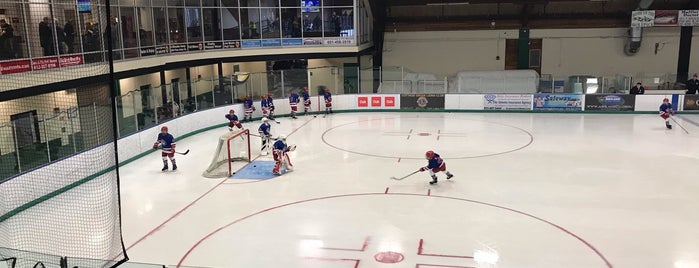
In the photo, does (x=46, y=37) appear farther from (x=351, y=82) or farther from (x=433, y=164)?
(x=351, y=82)

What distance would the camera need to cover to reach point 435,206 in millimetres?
11375

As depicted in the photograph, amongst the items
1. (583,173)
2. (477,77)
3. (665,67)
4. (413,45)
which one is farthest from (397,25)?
(583,173)

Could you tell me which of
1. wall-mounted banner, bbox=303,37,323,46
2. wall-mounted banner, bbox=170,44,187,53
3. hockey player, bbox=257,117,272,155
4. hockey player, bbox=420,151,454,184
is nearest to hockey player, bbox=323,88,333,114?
wall-mounted banner, bbox=303,37,323,46

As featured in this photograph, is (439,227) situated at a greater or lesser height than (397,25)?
lesser

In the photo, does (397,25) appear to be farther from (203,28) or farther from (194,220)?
(194,220)

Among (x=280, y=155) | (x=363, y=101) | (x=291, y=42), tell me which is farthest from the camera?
(x=291, y=42)

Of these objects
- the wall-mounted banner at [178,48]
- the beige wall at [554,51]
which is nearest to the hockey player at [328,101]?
the wall-mounted banner at [178,48]

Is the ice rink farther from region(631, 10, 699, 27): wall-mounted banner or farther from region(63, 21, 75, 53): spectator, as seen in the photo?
region(631, 10, 699, 27): wall-mounted banner

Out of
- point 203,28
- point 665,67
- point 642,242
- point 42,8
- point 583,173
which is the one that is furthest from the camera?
point 665,67

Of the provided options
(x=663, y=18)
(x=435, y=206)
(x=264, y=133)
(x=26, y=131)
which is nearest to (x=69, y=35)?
(x=26, y=131)

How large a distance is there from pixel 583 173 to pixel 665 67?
2107cm

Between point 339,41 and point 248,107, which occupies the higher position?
point 339,41

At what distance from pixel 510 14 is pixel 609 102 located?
977 centimetres

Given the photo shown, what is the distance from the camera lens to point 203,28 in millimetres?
24969
